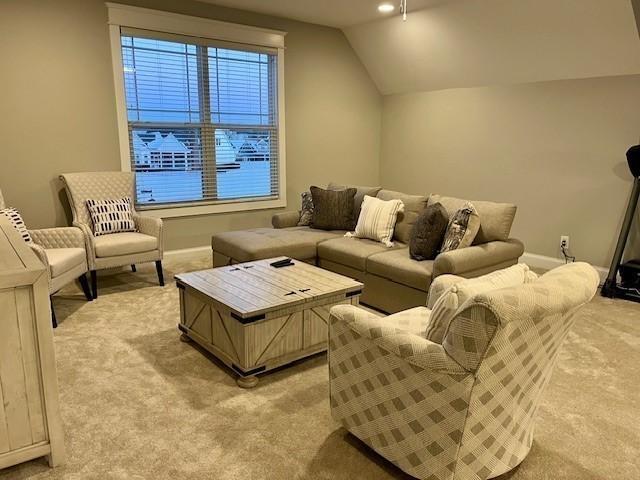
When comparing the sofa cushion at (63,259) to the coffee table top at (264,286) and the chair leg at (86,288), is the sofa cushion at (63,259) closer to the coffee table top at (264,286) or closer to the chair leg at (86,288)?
the chair leg at (86,288)

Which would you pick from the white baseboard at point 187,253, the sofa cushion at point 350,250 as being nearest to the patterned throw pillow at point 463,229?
the sofa cushion at point 350,250

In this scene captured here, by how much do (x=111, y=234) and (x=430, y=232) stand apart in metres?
2.70

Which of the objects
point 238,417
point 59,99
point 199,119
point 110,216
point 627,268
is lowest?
point 238,417

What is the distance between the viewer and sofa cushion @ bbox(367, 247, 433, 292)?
3199 mm

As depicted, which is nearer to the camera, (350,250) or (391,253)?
(391,253)

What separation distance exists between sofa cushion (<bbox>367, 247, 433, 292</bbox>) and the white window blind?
2.31 metres

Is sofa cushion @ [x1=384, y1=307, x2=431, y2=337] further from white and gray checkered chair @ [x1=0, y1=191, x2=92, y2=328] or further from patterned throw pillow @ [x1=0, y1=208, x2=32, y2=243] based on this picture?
patterned throw pillow @ [x1=0, y1=208, x2=32, y2=243]

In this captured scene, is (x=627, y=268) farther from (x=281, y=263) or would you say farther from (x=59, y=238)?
(x=59, y=238)

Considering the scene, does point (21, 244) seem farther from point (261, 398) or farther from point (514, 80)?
point (514, 80)

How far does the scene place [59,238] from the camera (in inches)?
144

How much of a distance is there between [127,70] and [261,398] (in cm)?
348

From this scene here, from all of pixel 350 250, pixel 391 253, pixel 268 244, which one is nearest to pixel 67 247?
pixel 268 244

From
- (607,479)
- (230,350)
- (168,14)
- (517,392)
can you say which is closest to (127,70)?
(168,14)

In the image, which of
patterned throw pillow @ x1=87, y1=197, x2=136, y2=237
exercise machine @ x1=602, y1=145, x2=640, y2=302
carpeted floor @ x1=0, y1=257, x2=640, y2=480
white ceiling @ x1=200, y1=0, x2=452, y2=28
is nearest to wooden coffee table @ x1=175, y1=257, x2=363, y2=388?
carpeted floor @ x1=0, y1=257, x2=640, y2=480
